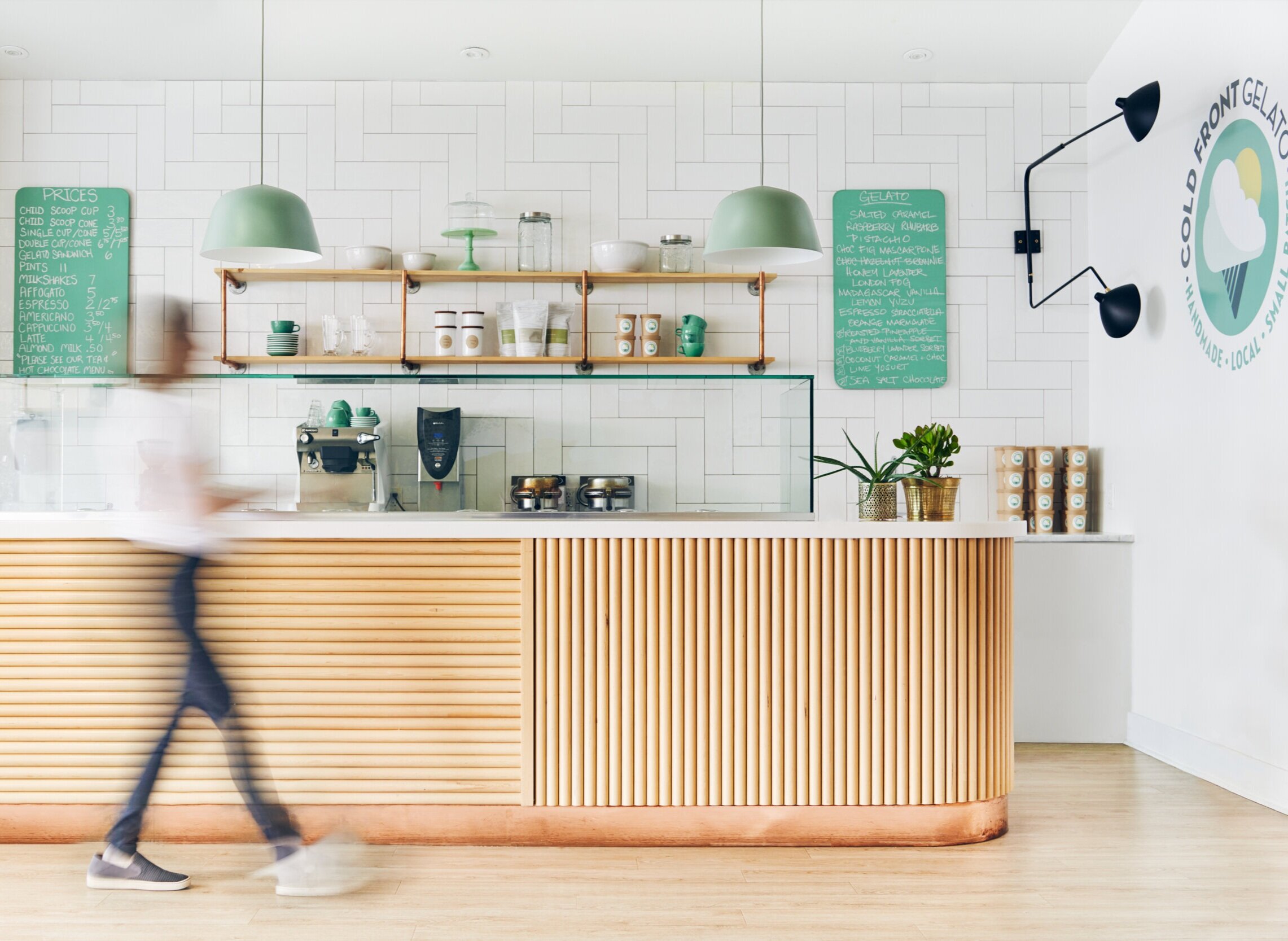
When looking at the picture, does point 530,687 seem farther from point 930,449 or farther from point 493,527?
point 930,449

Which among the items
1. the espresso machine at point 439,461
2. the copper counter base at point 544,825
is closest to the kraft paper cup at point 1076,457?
the copper counter base at point 544,825

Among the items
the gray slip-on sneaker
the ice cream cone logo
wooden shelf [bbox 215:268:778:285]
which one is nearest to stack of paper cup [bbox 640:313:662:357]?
wooden shelf [bbox 215:268:778:285]

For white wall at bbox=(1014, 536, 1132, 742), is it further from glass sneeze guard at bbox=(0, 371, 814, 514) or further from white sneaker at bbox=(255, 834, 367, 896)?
white sneaker at bbox=(255, 834, 367, 896)

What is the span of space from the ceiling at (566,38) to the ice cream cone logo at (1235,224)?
3.28ft

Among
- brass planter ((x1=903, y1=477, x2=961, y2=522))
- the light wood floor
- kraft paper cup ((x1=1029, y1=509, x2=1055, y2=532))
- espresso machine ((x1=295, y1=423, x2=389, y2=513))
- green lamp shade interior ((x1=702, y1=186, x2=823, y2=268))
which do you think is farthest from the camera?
kraft paper cup ((x1=1029, y1=509, x2=1055, y2=532))

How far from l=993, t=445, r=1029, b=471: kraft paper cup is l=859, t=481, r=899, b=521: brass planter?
1.65 meters

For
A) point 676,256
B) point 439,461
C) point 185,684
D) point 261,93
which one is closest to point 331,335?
point 261,93

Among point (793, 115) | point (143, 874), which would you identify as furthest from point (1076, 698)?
point (143, 874)

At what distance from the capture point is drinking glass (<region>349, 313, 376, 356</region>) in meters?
4.47

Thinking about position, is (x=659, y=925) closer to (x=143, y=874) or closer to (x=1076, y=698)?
(x=143, y=874)

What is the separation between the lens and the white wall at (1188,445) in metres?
3.20

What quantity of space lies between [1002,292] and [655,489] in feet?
8.54

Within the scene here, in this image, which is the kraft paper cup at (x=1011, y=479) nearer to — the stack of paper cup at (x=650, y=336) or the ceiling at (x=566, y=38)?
the stack of paper cup at (x=650, y=336)

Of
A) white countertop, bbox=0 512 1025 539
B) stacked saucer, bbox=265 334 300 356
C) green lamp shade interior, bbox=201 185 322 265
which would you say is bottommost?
white countertop, bbox=0 512 1025 539
